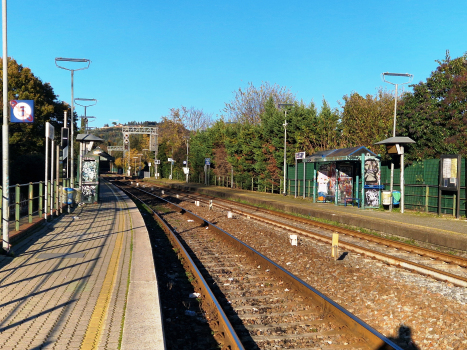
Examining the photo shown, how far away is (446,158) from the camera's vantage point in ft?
56.4

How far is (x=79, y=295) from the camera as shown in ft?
22.0

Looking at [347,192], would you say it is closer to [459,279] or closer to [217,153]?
[459,279]

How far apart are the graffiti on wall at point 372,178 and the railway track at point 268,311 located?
463 inches

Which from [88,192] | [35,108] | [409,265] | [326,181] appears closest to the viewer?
[409,265]

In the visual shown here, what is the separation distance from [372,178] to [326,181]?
5076 mm

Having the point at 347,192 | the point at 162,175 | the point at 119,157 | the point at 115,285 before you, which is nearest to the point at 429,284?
the point at 115,285

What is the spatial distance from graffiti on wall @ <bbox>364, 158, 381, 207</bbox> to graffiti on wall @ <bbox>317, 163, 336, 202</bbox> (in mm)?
3514

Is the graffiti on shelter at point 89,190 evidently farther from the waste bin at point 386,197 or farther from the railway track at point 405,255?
the waste bin at point 386,197

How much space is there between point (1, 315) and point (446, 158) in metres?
16.2

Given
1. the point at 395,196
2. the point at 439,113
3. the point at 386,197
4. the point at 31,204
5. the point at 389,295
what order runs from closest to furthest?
1. the point at 389,295
2. the point at 31,204
3. the point at 386,197
4. the point at 395,196
5. the point at 439,113

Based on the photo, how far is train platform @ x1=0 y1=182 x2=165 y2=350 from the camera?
4980mm

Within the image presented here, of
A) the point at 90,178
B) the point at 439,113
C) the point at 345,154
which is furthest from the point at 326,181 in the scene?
the point at 90,178

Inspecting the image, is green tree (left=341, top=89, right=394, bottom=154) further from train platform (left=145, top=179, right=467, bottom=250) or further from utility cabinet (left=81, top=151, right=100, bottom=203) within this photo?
utility cabinet (left=81, top=151, right=100, bottom=203)

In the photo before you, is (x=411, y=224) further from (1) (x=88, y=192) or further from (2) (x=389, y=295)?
(1) (x=88, y=192)
